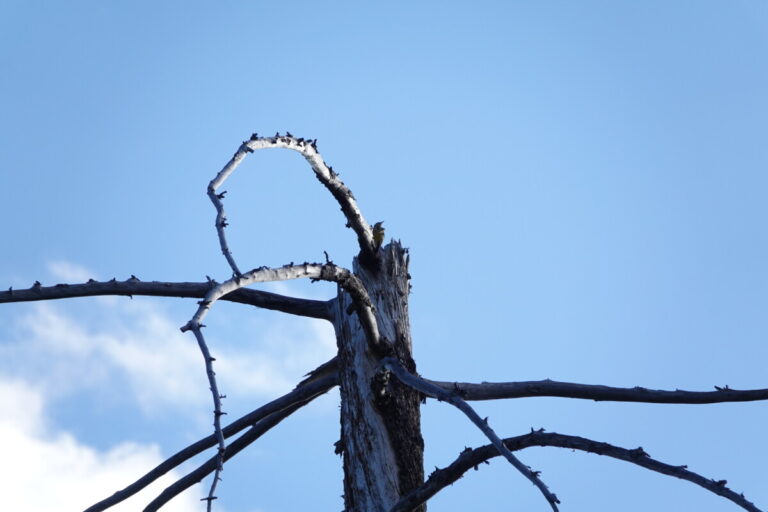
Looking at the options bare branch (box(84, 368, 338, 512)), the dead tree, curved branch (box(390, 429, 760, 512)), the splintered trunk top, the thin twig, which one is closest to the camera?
the thin twig

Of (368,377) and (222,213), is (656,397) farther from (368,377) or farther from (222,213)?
(222,213)

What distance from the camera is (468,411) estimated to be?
3.67m

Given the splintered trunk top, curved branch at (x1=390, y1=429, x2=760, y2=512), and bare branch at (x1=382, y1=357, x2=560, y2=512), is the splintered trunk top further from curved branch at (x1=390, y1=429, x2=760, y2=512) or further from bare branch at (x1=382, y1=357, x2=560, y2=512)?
curved branch at (x1=390, y1=429, x2=760, y2=512)

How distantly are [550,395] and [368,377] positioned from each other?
2.85ft

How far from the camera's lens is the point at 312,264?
391 cm

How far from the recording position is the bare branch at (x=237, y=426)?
4664 mm

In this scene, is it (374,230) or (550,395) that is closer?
(550,395)

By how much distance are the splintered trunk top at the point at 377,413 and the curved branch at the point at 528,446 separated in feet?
1.39

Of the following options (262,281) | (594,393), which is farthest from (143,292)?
(594,393)

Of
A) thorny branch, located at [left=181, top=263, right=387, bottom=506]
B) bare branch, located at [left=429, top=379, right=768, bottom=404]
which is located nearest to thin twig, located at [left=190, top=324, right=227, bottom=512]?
thorny branch, located at [left=181, top=263, right=387, bottom=506]

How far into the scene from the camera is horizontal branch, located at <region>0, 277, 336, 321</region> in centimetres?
420

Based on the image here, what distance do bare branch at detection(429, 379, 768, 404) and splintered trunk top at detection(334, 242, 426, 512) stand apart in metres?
0.24

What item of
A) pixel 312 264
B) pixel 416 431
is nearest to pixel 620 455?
pixel 416 431

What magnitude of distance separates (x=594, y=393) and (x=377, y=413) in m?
1.01
